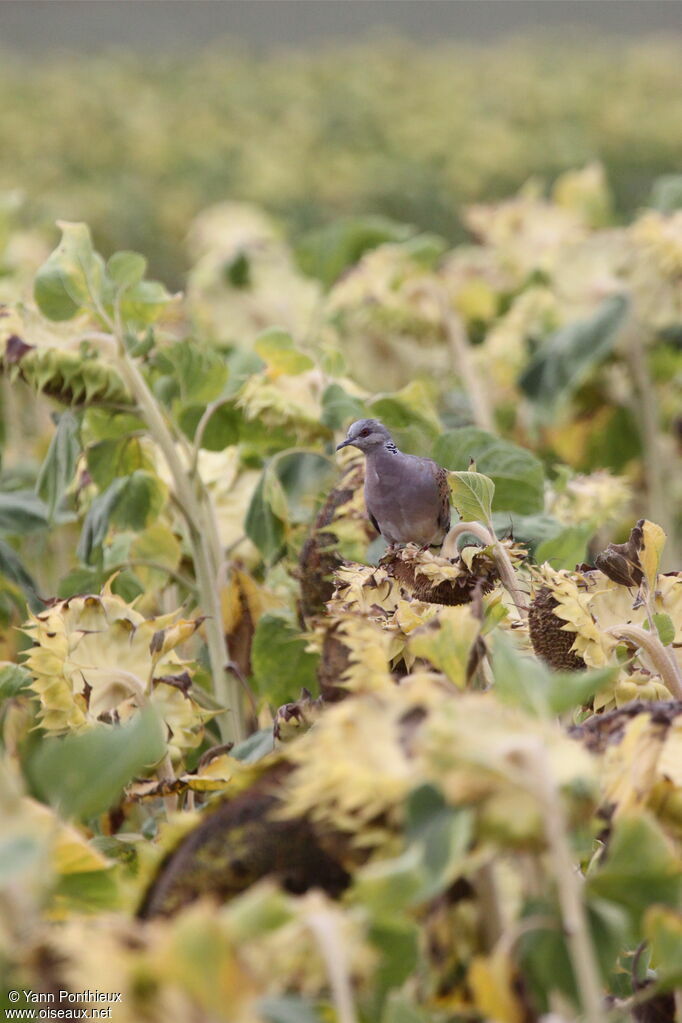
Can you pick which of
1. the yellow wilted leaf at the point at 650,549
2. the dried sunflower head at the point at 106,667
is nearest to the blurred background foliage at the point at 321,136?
the dried sunflower head at the point at 106,667

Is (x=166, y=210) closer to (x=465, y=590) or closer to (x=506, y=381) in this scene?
(x=506, y=381)

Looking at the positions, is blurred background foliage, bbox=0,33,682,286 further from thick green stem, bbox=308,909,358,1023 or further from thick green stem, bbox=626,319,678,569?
thick green stem, bbox=308,909,358,1023

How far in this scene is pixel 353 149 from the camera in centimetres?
383

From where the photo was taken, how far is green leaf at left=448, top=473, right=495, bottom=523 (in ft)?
2.30

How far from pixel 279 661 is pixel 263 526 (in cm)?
11

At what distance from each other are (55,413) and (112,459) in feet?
0.29

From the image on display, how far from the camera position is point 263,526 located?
103 centimetres

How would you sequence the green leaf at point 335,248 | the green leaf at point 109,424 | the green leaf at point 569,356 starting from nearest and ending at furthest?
the green leaf at point 109,424, the green leaf at point 569,356, the green leaf at point 335,248

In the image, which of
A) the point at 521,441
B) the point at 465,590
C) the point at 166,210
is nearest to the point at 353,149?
the point at 166,210

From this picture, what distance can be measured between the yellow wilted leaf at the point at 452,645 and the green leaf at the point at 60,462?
0.52 meters

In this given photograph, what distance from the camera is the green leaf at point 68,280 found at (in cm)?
96

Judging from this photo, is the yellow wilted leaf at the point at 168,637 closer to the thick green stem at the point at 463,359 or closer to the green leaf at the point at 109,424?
the green leaf at the point at 109,424

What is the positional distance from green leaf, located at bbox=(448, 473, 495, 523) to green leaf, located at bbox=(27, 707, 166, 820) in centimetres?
27

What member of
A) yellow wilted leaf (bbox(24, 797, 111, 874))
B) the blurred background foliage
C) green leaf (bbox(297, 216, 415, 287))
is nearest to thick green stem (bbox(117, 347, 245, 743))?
yellow wilted leaf (bbox(24, 797, 111, 874))
